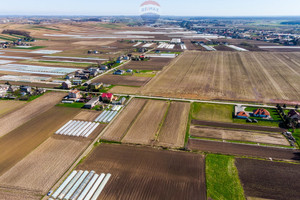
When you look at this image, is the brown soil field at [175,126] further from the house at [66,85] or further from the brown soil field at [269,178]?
the house at [66,85]

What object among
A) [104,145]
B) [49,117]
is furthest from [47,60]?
[104,145]

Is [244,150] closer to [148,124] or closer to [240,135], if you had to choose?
[240,135]

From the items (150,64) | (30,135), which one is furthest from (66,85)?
(150,64)

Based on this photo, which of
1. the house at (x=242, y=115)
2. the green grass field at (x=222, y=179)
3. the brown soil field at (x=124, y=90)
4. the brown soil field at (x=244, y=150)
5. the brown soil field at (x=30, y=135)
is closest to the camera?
the green grass field at (x=222, y=179)

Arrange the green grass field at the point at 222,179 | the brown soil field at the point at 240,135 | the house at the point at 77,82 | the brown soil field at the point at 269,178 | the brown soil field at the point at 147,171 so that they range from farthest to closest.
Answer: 1. the house at the point at 77,82
2. the brown soil field at the point at 240,135
3. the brown soil field at the point at 147,171
4. the brown soil field at the point at 269,178
5. the green grass field at the point at 222,179

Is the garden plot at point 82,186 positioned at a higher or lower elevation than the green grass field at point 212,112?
lower

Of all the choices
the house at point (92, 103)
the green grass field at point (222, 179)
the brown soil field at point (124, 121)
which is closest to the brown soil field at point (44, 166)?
the brown soil field at point (124, 121)

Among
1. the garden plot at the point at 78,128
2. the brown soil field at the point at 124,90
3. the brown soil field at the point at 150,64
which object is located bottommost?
the garden plot at the point at 78,128

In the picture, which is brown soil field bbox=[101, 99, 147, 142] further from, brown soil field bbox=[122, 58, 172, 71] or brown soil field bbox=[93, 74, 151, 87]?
brown soil field bbox=[122, 58, 172, 71]
